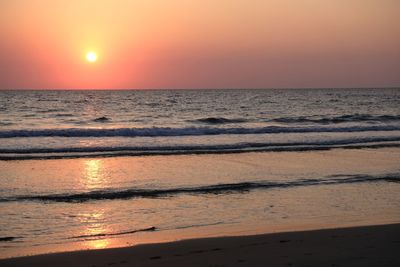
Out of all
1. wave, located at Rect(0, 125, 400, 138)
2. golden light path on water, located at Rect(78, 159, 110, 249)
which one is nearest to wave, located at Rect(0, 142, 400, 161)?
golden light path on water, located at Rect(78, 159, 110, 249)

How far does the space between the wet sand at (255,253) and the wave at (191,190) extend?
4.00 m

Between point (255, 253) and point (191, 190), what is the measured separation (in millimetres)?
5164

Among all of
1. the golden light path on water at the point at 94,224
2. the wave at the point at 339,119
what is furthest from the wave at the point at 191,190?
the wave at the point at 339,119

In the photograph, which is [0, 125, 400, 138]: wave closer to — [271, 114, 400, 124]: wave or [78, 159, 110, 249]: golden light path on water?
[271, 114, 400, 124]: wave

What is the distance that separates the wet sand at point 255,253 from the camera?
6777mm

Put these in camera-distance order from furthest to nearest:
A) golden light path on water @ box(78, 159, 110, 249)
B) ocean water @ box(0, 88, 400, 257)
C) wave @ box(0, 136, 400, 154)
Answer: wave @ box(0, 136, 400, 154) < ocean water @ box(0, 88, 400, 257) < golden light path on water @ box(78, 159, 110, 249)

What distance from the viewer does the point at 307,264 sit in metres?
6.62

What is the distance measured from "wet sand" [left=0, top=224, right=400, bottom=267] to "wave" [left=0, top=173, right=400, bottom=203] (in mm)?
4005

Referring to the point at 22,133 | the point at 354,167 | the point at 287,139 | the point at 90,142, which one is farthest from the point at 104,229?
the point at 22,133

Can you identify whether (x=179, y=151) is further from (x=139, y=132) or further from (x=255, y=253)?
(x=255, y=253)

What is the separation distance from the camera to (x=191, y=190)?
12273 mm

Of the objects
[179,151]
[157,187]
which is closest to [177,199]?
[157,187]

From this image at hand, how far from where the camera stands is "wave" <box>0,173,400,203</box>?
1140cm

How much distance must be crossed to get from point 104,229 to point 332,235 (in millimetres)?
3583
